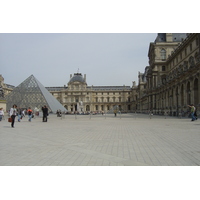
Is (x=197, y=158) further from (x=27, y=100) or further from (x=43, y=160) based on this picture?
(x=27, y=100)

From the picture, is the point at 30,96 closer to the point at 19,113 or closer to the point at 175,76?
the point at 19,113

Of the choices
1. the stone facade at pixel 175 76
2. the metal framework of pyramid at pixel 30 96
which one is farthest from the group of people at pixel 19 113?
the metal framework of pyramid at pixel 30 96

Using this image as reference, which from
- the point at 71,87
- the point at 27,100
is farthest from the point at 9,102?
the point at 71,87

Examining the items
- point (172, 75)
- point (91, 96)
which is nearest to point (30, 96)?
point (172, 75)

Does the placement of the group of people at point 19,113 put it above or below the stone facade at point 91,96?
below

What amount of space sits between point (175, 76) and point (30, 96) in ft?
86.1

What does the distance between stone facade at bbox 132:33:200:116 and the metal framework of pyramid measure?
2001 cm

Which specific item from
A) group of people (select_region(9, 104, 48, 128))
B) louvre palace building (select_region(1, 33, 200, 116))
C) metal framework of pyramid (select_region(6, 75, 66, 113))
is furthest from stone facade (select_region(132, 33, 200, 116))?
metal framework of pyramid (select_region(6, 75, 66, 113))

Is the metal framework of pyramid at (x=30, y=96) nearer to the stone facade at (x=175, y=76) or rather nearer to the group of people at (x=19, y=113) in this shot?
the group of people at (x=19, y=113)

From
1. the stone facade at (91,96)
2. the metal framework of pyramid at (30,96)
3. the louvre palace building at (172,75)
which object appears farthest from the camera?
the stone facade at (91,96)

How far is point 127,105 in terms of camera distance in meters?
100

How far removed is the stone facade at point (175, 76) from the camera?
24.5m

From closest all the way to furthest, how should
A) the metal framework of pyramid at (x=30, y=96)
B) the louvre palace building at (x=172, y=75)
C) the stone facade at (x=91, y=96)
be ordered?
the louvre palace building at (x=172, y=75), the metal framework of pyramid at (x=30, y=96), the stone facade at (x=91, y=96)

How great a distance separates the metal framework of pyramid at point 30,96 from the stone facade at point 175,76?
2001cm
